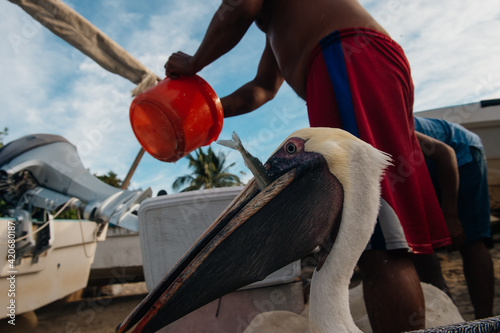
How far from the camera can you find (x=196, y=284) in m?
0.72

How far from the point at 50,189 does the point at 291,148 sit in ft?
12.6

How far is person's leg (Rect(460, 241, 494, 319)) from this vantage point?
1.99m

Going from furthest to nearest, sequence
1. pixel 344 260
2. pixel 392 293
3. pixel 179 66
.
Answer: pixel 179 66, pixel 392 293, pixel 344 260

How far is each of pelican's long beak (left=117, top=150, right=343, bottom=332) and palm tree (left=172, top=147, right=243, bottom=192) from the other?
19669 mm

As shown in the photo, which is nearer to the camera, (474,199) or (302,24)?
(302,24)

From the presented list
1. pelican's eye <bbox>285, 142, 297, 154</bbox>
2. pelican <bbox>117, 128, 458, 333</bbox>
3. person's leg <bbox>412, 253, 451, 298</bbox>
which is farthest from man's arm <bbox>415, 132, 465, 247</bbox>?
pelican's eye <bbox>285, 142, 297, 154</bbox>

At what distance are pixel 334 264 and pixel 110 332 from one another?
11.2ft

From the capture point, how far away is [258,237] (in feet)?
2.55

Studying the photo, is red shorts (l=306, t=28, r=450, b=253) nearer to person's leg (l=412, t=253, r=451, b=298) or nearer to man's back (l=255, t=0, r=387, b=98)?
man's back (l=255, t=0, r=387, b=98)

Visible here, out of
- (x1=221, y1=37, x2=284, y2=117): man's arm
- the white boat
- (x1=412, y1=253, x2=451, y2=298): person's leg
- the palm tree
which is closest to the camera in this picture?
(x1=221, y1=37, x2=284, y2=117): man's arm

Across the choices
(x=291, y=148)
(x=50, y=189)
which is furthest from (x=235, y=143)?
(x=50, y=189)

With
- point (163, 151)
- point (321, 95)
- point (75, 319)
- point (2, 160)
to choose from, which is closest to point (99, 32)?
point (2, 160)

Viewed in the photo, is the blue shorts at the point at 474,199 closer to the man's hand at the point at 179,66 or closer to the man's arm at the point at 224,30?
the man's arm at the point at 224,30

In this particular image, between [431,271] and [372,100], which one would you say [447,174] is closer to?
[431,271]
